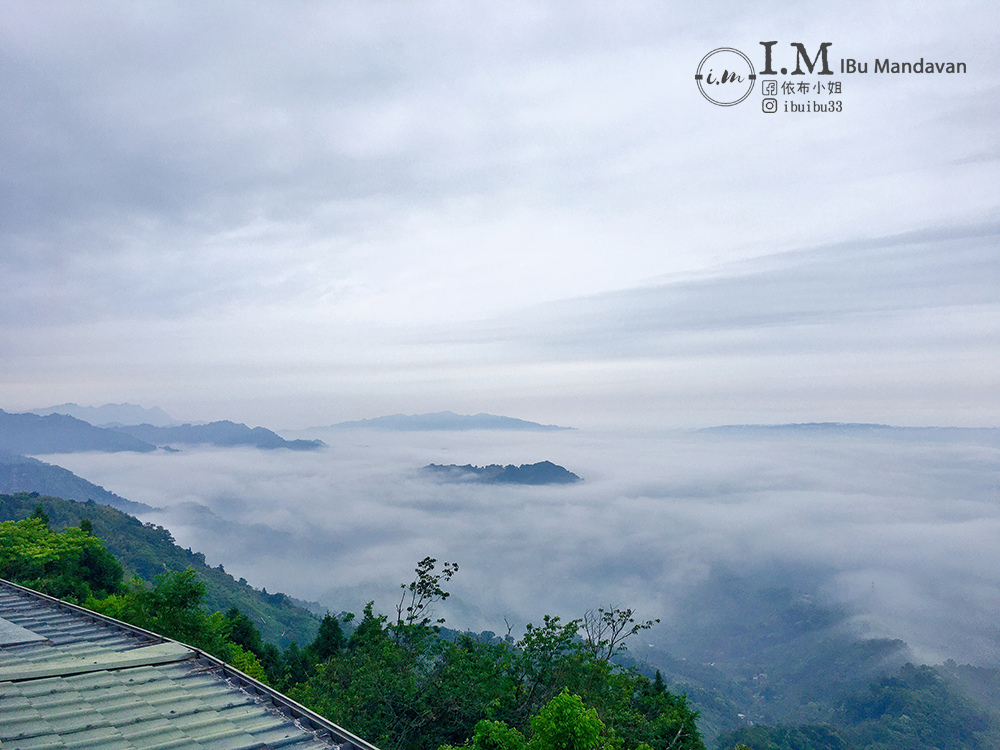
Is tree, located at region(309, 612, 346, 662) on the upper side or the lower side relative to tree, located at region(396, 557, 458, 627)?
lower

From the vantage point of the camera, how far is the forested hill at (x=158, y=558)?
9694 centimetres

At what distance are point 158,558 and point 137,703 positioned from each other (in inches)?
4757

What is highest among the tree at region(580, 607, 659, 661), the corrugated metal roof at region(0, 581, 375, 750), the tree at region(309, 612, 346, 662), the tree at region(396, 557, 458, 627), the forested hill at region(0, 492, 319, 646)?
the corrugated metal roof at region(0, 581, 375, 750)

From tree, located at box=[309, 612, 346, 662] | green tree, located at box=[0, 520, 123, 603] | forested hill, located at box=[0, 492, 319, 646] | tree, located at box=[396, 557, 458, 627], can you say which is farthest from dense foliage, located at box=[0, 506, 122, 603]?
forested hill, located at box=[0, 492, 319, 646]

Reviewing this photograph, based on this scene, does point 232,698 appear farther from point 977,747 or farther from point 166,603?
point 977,747

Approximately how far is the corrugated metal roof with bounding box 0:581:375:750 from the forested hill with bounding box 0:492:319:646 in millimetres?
86688

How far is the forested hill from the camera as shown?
96938 mm

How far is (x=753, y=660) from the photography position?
19788 centimetres

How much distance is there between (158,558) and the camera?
361 ft

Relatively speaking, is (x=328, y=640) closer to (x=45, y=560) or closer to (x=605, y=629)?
(x=45, y=560)

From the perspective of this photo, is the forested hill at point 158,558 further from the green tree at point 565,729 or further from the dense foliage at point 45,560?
the green tree at point 565,729

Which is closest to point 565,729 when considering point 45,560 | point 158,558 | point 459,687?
point 459,687

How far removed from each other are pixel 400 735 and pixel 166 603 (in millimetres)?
12424

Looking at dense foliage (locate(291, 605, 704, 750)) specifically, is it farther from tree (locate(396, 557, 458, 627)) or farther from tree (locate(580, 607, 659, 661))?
tree (locate(580, 607, 659, 661))
